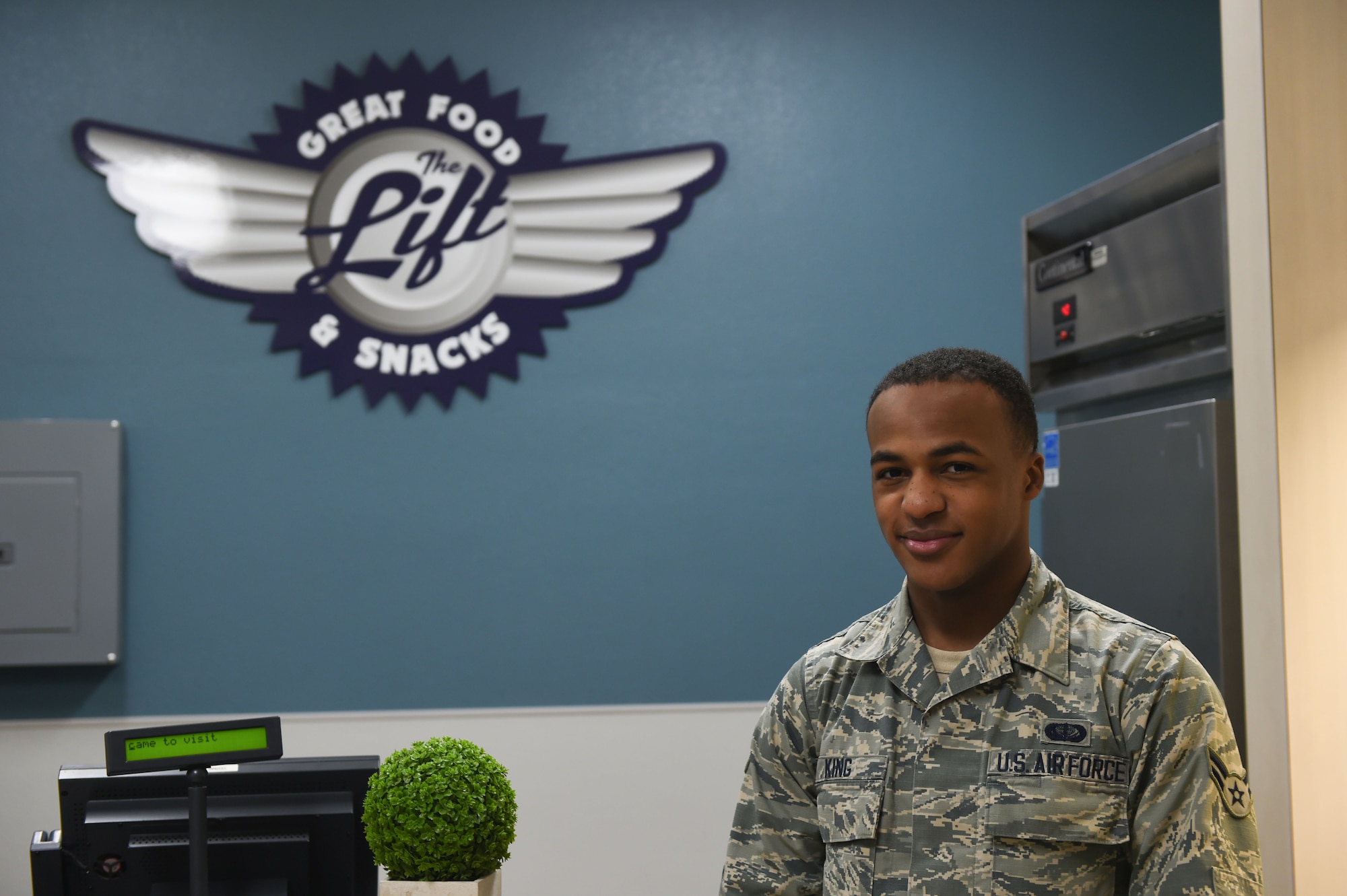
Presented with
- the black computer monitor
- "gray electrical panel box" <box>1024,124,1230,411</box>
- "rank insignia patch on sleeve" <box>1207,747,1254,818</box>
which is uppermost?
"gray electrical panel box" <box>1024,124,1230,411</box>

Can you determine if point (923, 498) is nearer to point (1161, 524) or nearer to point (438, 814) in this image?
point (438, 814)

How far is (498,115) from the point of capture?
328cm

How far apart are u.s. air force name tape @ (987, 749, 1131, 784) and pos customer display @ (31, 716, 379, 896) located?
880mm

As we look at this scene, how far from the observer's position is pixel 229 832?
4.95ft

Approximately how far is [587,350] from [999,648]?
7.54 ft

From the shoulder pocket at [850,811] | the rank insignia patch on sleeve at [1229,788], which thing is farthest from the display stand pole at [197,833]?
the rank insignia patch on sleeve at [1229,788]

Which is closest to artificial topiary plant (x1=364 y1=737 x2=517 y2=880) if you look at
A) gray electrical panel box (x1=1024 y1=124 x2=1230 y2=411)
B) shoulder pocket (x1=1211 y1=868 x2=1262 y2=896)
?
shoulder pocket (x1=1211 y1=868 x2=1262 y2=896)

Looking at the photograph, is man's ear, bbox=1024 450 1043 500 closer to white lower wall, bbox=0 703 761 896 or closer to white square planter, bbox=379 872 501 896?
white square planter, bbox=379 872 501 896

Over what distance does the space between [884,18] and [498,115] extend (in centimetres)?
121

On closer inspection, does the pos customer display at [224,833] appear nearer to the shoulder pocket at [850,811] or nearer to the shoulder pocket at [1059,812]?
the shoulder pocket at [850,811]

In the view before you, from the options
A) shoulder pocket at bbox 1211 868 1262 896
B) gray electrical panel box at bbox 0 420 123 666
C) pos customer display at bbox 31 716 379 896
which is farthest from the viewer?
gray electrical panel box at bbox 0 420 123 666

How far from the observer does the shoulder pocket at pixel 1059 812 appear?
1017 millimetres

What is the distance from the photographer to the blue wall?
310 centimetres

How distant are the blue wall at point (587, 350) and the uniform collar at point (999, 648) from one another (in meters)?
2.10
